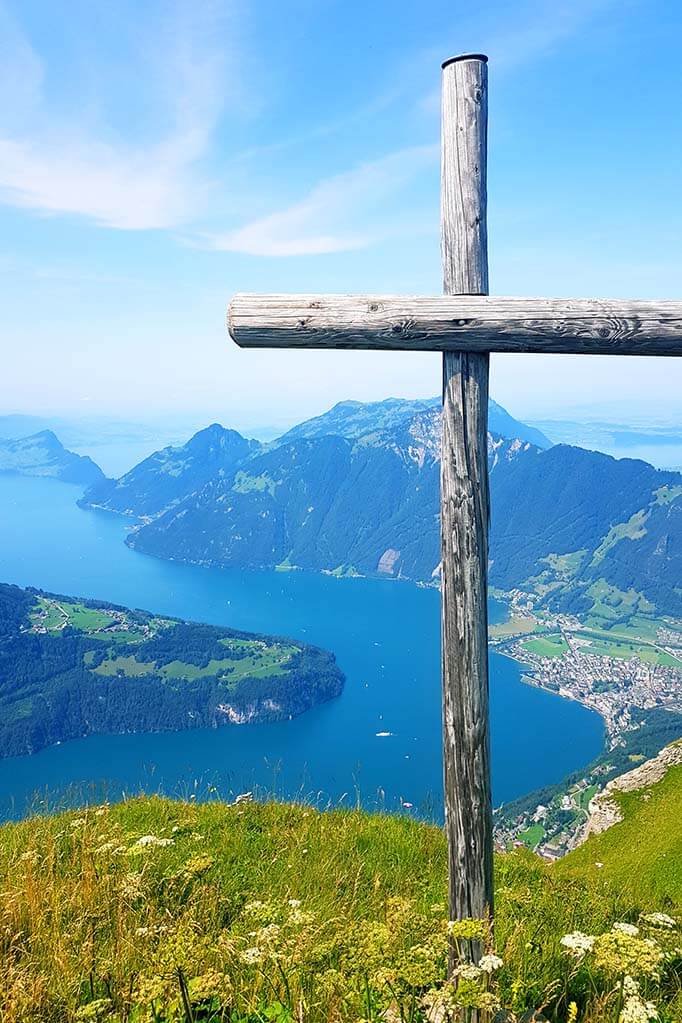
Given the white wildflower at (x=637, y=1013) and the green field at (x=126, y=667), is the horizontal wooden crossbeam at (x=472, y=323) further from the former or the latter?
the green field at (x=126, y=667)

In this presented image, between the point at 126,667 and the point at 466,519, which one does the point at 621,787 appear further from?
the point at 126,667

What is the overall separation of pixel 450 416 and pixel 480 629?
1.08 meters

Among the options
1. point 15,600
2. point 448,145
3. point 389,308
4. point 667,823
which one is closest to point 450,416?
point 389,308

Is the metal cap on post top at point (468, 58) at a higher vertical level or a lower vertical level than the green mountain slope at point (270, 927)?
higher

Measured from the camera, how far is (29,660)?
165875mm

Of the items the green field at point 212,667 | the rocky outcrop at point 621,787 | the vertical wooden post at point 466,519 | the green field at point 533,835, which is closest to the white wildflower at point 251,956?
Result: the vertical wooden post at point 466,519

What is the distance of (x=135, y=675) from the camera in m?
161

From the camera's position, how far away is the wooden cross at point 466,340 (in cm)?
339

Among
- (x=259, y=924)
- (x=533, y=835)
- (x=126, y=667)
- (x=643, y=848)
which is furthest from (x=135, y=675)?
(x=259, y=924)

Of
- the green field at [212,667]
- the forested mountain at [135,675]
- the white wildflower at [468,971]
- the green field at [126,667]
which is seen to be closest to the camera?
the white wildflower at [468,971]

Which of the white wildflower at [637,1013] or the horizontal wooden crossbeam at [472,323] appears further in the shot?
the horizontal wooden crossbeam at [472,323]

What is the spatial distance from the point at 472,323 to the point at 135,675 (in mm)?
169757

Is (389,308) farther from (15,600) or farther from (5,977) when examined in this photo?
(15,600)

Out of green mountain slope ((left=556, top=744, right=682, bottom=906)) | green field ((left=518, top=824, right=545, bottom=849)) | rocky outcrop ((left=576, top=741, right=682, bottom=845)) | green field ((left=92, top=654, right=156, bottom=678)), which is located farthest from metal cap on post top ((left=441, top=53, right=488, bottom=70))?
green field ((left=92, top=654, right=156, bottom=678))
